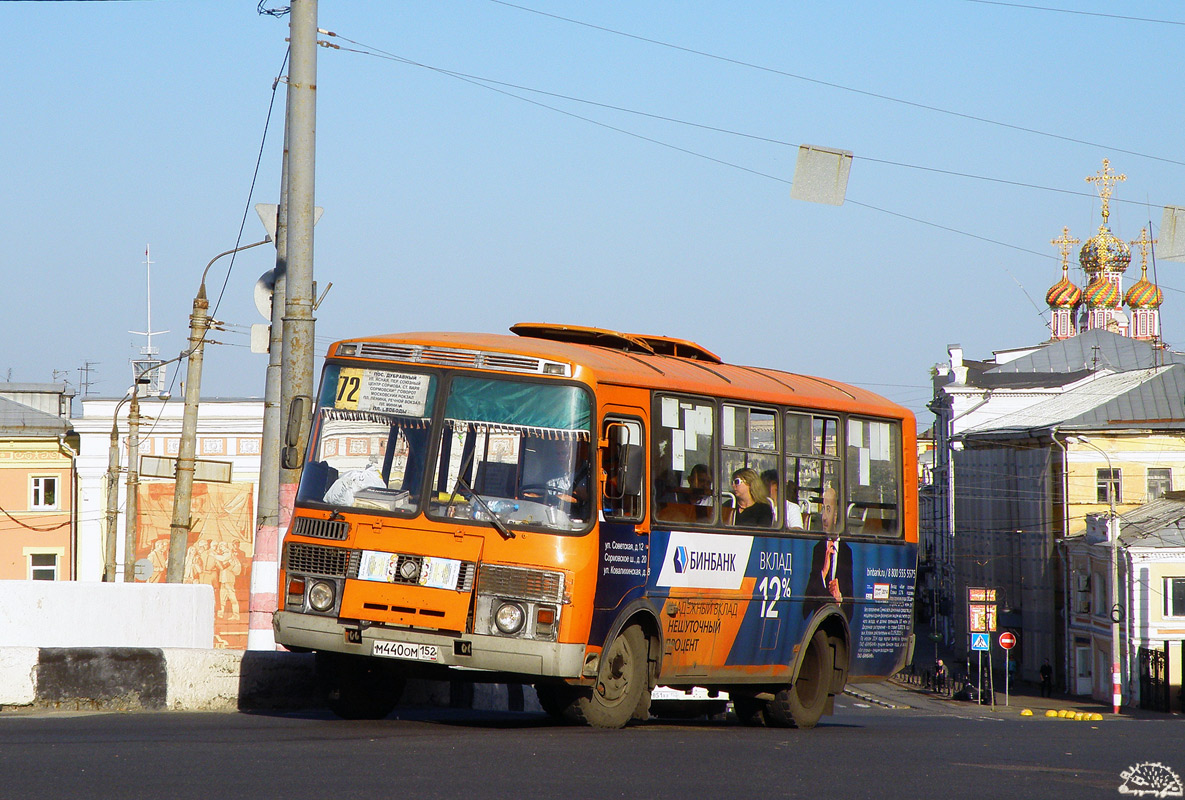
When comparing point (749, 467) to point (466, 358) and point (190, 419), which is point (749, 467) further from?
point (190, 419)

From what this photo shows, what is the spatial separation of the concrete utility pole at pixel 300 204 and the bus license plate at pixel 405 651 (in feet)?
9.63

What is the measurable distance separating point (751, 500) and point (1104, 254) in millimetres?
90855

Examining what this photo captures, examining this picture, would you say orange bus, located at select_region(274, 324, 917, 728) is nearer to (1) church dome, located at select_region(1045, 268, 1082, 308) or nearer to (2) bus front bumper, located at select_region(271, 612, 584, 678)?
(2) bus front bumper, located at select_region(271, 612, 584, 678)

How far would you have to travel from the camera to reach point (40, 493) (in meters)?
55.4

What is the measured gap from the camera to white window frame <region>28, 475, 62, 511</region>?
5503 centimetres

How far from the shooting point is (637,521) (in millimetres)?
11875

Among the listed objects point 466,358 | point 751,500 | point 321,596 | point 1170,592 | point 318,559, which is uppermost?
point 466,358

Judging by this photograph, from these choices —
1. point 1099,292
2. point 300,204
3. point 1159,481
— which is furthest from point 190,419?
point 1099,292

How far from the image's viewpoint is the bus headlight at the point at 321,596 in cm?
1138

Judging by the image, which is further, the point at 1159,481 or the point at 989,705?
the point at 1159,481

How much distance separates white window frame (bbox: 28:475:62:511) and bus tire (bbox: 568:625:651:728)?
4675 cm

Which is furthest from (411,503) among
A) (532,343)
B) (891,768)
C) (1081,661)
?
(1081,661)

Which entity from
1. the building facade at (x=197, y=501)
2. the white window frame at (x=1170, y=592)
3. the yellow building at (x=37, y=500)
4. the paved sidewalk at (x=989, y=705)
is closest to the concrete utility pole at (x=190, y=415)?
the building facade at (x=197, y=501)

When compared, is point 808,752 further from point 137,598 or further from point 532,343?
point 137,598
